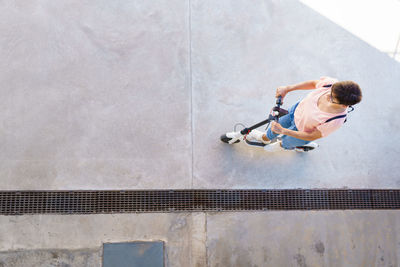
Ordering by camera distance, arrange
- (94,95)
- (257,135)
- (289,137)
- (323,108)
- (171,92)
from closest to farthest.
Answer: (323,108) → (289,137) → (257,135) → (94,95) → (171,92)

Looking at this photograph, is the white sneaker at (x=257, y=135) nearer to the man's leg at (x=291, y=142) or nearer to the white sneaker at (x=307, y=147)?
the man's leg at (x=291, y=142)

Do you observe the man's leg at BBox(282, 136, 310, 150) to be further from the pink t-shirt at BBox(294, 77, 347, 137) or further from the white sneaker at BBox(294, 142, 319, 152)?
the white sneaker at BBox(294, 142, 319, 152)

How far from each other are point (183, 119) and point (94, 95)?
110 cm

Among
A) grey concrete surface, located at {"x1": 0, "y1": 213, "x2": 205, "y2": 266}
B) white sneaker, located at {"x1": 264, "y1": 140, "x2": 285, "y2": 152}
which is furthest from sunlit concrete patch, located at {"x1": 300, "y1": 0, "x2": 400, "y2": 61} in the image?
grey concrete surface, located at {"x1": 0, "y1": 213, "x2": 205, "y2": 266}

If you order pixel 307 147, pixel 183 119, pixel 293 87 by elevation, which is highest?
pixel 293 87

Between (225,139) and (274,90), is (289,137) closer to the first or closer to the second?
(225,139)

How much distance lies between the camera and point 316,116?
2.32 m

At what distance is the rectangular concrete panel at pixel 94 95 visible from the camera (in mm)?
3189

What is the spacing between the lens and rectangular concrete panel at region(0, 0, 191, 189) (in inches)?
126

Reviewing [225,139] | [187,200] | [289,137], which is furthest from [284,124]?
[187,200]

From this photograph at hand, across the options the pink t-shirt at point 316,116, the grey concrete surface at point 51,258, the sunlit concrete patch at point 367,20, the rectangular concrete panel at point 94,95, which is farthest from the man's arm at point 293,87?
the grey concrete surface at point 51,258

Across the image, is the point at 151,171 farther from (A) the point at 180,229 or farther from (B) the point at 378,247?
(B) the point at 378,247

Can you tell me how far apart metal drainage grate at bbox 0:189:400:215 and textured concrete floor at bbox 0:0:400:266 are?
9 cm

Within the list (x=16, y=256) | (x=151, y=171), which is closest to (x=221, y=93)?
(x=151, y=171)
